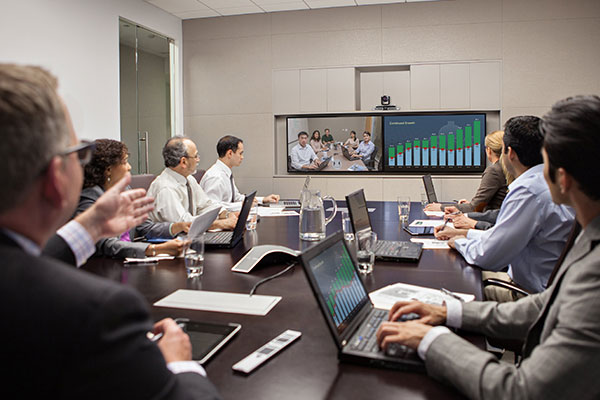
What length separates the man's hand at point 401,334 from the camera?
111 cm

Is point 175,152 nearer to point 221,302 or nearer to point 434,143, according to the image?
point 221,302

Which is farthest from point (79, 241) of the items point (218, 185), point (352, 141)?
point (352, 141)

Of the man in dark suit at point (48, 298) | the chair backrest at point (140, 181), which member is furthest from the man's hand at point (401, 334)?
the chair backrest at point (140, 181)

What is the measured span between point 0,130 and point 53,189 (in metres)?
0.10

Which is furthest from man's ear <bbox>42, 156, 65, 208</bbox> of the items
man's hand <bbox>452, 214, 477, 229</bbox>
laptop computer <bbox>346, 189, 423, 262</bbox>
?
man's hand <bbox>452, 214, 477, 229</bbox>

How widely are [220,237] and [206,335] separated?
1448 millimetres

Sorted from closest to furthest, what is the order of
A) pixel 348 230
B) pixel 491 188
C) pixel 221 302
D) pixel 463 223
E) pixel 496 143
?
pixel 221 302, pixel 348 230, pixel 463 223, pixel 491 188, pixel 496 143

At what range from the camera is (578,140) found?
1.08m

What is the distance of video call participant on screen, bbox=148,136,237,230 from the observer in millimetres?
3289

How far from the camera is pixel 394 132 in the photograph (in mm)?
6484

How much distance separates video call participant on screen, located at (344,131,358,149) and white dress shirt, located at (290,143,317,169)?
20.0 inches

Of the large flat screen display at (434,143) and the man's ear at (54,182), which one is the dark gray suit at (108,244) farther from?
the large flat screen display at (434,143)

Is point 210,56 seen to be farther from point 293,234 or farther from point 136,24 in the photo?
point 293,234

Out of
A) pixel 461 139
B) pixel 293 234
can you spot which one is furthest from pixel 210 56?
pixel 293 234
